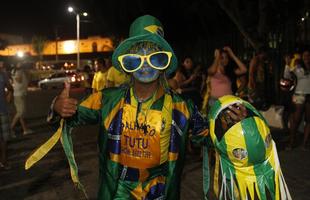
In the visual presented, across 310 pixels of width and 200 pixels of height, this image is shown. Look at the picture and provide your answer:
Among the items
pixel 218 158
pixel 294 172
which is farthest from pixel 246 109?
pixel 294 172

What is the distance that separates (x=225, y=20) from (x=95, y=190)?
1478 cm

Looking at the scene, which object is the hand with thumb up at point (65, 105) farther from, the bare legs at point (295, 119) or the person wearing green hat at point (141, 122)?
the bare legs at point (295, 119)

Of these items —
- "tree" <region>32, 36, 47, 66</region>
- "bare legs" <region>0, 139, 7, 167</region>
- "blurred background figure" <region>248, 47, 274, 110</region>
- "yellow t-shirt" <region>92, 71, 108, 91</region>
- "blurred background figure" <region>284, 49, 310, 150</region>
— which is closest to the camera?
"bare legs" <region>0, 139, 7, 167</region>

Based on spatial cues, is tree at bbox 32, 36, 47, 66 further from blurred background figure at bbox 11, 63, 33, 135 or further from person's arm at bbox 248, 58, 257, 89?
person's arm at bbox 248, 58, 257, 89

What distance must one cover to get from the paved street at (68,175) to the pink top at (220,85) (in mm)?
1237

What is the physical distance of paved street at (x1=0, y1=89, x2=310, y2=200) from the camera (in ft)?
20.0

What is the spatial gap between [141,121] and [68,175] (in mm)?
4489

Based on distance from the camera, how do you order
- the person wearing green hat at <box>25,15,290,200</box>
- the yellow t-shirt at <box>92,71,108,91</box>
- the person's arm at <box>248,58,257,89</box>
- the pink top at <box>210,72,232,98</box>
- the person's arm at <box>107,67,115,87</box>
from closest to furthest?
1. the person wearing green hat at <box>25,15,290,200</box>
2. the pink top at <box>210,72,232,98</box>
3. the person's arm at <box>248,58,257,89</box>
4. the person's arm at <box>107,67,115,87</box>
5. the yellow t-shirt at <box>92,71,108,91</box>

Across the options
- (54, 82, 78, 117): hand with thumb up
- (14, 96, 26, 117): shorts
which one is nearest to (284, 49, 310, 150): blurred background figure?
(54, 82, 78, 117): hand with thumb up

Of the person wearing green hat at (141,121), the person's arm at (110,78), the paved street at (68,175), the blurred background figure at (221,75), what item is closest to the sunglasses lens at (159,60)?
the person wearing green hat at (141,121)

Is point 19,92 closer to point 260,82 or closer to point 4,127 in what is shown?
point 4,127

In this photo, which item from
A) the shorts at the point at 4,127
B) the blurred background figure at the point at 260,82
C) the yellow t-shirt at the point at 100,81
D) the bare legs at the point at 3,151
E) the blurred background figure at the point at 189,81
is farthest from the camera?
the yellow t-shirt at the point at 100,81

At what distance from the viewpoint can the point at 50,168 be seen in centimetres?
762

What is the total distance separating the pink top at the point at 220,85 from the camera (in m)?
7.40
